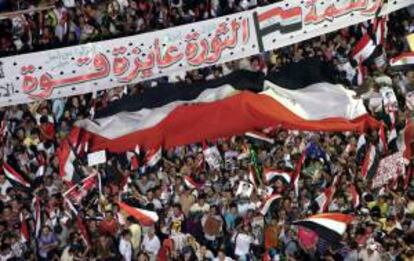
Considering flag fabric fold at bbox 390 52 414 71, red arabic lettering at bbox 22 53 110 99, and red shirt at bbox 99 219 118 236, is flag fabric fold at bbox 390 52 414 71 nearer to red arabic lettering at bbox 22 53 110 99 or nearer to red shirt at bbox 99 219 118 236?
red arabic lettering at bbox 22 53 110 99

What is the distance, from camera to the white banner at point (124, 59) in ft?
58.3

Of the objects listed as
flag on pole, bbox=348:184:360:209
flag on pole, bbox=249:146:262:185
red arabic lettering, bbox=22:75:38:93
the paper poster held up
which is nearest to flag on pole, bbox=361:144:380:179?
flag on pole, bbox=348:184:360:209

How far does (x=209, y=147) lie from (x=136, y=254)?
2247mm

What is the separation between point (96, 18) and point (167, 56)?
8.94 ft

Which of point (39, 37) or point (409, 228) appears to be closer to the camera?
point (409, 228)

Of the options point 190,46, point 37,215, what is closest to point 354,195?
point 190,46

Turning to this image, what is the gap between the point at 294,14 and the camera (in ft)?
60.0

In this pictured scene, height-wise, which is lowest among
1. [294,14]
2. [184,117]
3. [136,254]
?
[136,254]

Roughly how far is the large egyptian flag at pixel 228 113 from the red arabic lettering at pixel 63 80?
0.62m

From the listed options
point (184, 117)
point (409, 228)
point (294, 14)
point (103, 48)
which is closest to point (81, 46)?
point (103, 48)

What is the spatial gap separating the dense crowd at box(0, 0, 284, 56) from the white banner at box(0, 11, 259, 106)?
1.41m

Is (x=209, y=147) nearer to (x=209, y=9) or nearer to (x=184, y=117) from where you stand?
(x=184, y=117)

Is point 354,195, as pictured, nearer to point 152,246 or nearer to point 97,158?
point 152,246

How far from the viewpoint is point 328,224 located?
15.6m
